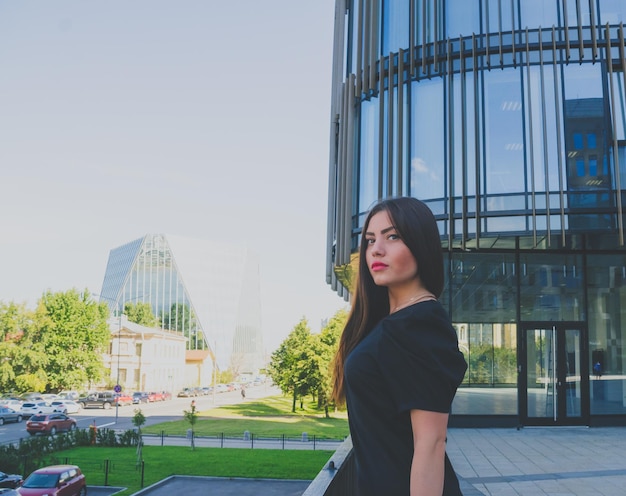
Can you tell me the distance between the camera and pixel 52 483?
2533cm

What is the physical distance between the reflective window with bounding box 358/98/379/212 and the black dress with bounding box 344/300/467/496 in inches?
689

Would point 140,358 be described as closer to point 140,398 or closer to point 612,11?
point 140,398

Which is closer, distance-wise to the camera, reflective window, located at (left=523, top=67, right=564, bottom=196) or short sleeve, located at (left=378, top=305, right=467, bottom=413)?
short sleeve, located at (left=378, top=305, right=467, bottom=413)

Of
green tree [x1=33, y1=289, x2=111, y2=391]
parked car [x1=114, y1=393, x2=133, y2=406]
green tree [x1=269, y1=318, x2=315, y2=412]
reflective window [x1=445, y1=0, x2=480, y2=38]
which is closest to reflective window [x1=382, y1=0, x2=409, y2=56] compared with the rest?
reflective window [x1=445, y1=0, x2=480, y2=38]

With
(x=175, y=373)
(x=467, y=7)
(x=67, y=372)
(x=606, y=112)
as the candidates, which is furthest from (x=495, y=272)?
(x=175, y=373)

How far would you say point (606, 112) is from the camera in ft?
57.9

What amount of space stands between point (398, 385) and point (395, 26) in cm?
1950

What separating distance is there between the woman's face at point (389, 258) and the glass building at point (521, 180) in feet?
51.9

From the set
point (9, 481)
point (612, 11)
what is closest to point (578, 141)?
point (612, 11)

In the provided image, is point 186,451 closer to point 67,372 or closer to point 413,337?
point 67,372

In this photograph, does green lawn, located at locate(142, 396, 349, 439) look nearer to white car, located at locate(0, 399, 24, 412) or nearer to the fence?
the fence

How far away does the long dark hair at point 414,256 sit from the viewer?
1.97m

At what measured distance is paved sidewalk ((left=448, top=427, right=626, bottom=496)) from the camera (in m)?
9.70

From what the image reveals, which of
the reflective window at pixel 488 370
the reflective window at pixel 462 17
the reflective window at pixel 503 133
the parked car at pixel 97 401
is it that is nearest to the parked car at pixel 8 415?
the parked car at pixel 97 401
